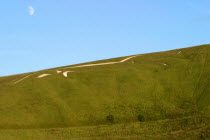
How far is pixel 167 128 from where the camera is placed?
51281 millimetres

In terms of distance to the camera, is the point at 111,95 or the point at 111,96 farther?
the point at 111,95

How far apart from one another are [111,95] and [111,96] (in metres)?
0.48

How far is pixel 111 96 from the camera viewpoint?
2660 inches

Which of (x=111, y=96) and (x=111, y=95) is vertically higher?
(x=111, y=95)

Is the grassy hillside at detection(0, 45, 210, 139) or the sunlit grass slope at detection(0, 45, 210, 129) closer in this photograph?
the grassy hillside at detection(0, 45, 210, 139)

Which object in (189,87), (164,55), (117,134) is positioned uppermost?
(164,55)

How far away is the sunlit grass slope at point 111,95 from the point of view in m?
59.0

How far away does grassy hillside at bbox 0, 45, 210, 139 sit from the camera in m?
58.8

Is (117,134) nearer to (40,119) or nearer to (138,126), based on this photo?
(138,126)

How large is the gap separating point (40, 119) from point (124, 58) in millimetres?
51057

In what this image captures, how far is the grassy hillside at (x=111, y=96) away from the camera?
58750 mm

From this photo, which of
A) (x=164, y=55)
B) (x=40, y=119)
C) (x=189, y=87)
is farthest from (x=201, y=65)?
(x=40, y=119)

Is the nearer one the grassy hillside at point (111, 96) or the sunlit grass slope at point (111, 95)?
the grassy hillside at point (111, 96)

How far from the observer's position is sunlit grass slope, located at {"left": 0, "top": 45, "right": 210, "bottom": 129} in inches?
2321
